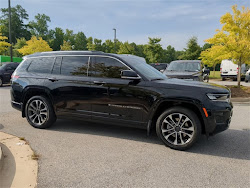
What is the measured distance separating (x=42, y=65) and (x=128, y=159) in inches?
128

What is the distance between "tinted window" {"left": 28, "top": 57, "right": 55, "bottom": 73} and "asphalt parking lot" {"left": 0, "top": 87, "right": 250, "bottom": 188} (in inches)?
56.6

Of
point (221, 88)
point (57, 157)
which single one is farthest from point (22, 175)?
point (221, 88)

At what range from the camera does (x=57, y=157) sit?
3.69 m

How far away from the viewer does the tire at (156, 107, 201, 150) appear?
399cm

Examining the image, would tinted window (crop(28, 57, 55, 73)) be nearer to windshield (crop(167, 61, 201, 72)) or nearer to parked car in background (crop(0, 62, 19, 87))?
windshield (crop(167, 61, 201, 72))

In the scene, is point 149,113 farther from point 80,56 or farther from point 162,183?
point 80,56

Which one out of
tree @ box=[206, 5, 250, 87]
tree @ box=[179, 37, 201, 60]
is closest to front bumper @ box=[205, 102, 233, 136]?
tree @ box=[206, 5, 250, 87]

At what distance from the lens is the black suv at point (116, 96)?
3994 mm

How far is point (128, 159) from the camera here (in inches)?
145

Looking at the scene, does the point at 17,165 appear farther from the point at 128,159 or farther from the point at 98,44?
the point at 98,44

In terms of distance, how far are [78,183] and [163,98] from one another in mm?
2123

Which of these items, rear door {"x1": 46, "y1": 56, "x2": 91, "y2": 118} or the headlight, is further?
rear door {"x1": 46, "y1": 56, "x2": 91, "y2": 118}

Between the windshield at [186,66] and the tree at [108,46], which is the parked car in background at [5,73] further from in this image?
the tree at [108,46]

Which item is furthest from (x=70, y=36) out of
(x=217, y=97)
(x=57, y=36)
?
(x=217, y=97)
